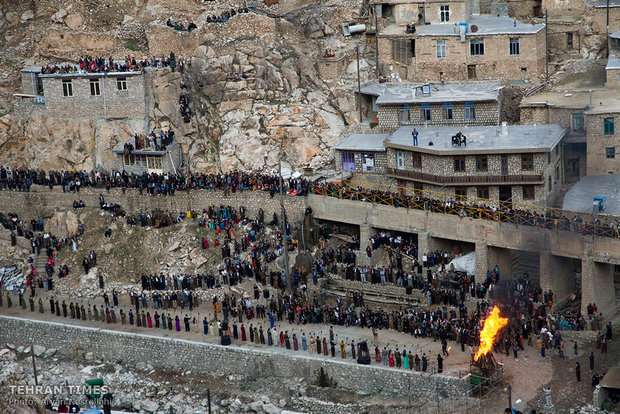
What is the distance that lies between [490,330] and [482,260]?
828cm

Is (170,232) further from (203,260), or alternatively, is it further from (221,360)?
(221,360)

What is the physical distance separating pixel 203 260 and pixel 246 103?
13436 millimetres

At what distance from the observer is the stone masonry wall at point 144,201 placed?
8119 centimetres

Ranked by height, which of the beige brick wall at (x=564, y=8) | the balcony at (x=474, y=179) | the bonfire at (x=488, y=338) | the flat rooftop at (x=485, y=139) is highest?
the beige brick wall at (x=564, y=8)

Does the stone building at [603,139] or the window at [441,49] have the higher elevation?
the window at [441,49]

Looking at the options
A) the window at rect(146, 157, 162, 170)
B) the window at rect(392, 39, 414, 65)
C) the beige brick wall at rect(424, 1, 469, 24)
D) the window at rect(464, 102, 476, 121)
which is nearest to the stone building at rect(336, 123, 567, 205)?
the window at rect(464, 102, 476, 121)

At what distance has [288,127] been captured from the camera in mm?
86250

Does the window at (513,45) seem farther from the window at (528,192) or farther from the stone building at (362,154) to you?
the window at (528,192)

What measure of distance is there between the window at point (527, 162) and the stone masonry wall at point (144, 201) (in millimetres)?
13875

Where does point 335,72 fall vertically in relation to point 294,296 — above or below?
above

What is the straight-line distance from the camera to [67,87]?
8838 centimetres

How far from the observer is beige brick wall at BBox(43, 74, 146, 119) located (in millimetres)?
87625

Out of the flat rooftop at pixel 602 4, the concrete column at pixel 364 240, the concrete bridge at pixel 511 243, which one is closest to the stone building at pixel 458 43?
the flat rooftop at pixel 602 4

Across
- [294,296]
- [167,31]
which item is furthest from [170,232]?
[167,31]
